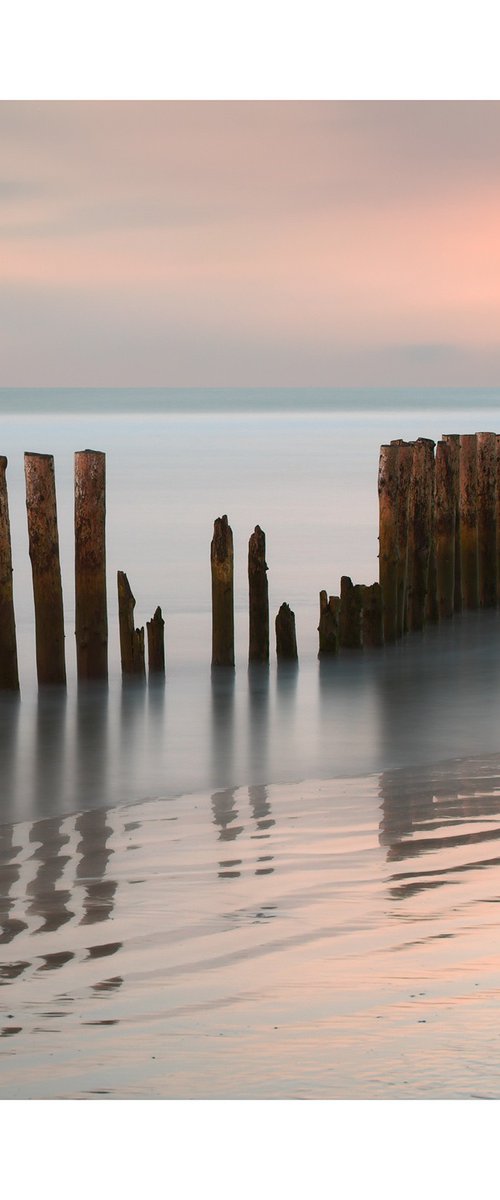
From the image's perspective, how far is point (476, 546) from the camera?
501 inches

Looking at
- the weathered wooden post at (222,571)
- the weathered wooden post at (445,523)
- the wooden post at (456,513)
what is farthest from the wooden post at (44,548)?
the wooden post at (456,513)

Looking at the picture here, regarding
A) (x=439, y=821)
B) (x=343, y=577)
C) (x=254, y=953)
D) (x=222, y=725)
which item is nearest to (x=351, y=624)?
(x=343, y=577)

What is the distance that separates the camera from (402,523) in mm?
11414

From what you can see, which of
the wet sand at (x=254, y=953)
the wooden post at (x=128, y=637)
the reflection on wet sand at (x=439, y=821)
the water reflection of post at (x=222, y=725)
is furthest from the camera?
the wooden post at (x=128, y=637)

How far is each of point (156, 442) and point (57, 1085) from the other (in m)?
48.4

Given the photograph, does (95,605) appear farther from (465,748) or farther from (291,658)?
(465,748)

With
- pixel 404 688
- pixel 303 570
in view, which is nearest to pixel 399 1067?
pixel 404 688

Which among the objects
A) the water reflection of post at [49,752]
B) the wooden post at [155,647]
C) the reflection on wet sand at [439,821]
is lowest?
the reflection on wet sand at [439,821]

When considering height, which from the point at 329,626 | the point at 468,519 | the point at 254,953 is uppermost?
the point at 468,519

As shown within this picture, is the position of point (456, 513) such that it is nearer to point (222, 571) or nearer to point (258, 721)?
point (222, 571)

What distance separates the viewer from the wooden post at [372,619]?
11.2 metres

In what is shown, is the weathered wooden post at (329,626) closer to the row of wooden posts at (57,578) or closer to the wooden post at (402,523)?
the wooden post at (402,523)

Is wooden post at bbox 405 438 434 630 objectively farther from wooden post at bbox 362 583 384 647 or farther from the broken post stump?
the broken post stump

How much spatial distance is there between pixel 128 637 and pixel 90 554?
2.24 feet
